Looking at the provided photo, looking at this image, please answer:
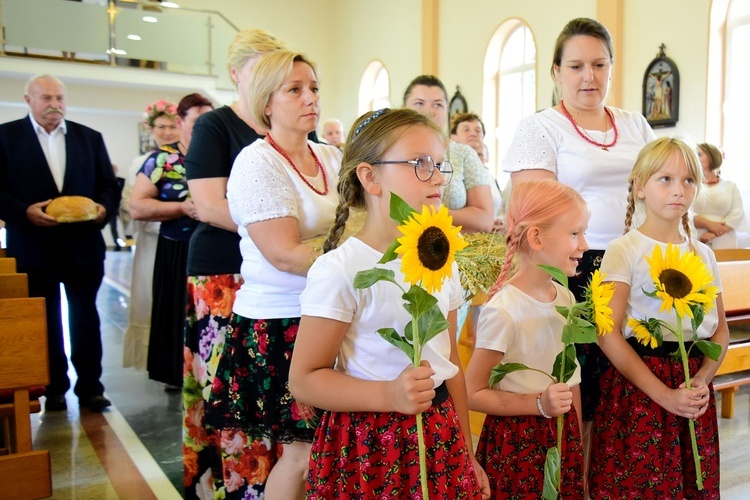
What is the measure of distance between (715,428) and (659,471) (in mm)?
278

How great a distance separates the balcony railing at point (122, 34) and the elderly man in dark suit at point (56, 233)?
26.2 ft

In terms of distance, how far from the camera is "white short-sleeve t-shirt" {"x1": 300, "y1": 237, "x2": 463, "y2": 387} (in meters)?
1.38

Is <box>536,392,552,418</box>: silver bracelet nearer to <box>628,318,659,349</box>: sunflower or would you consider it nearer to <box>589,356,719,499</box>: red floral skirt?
<box>628,318,659,349</box>: sunflower

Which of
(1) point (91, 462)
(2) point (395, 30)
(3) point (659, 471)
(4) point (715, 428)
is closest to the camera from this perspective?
(3) point (659, 471)

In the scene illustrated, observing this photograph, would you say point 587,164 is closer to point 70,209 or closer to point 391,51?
point 70,209

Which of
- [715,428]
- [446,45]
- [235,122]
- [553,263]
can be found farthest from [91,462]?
[446,45]

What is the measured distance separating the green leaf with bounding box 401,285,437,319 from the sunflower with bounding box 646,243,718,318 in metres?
0.83

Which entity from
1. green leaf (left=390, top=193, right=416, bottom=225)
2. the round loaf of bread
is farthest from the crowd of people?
the round loaf of bread

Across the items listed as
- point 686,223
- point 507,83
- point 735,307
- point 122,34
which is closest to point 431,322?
point 686,223

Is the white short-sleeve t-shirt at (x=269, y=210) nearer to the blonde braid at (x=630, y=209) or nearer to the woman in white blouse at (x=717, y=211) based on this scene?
the blonde braid at (x=630, y=209)

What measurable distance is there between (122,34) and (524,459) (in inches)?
454

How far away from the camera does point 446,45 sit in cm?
1148

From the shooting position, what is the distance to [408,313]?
1379 millimetres

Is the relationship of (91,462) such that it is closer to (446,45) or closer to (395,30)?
(446,45)
